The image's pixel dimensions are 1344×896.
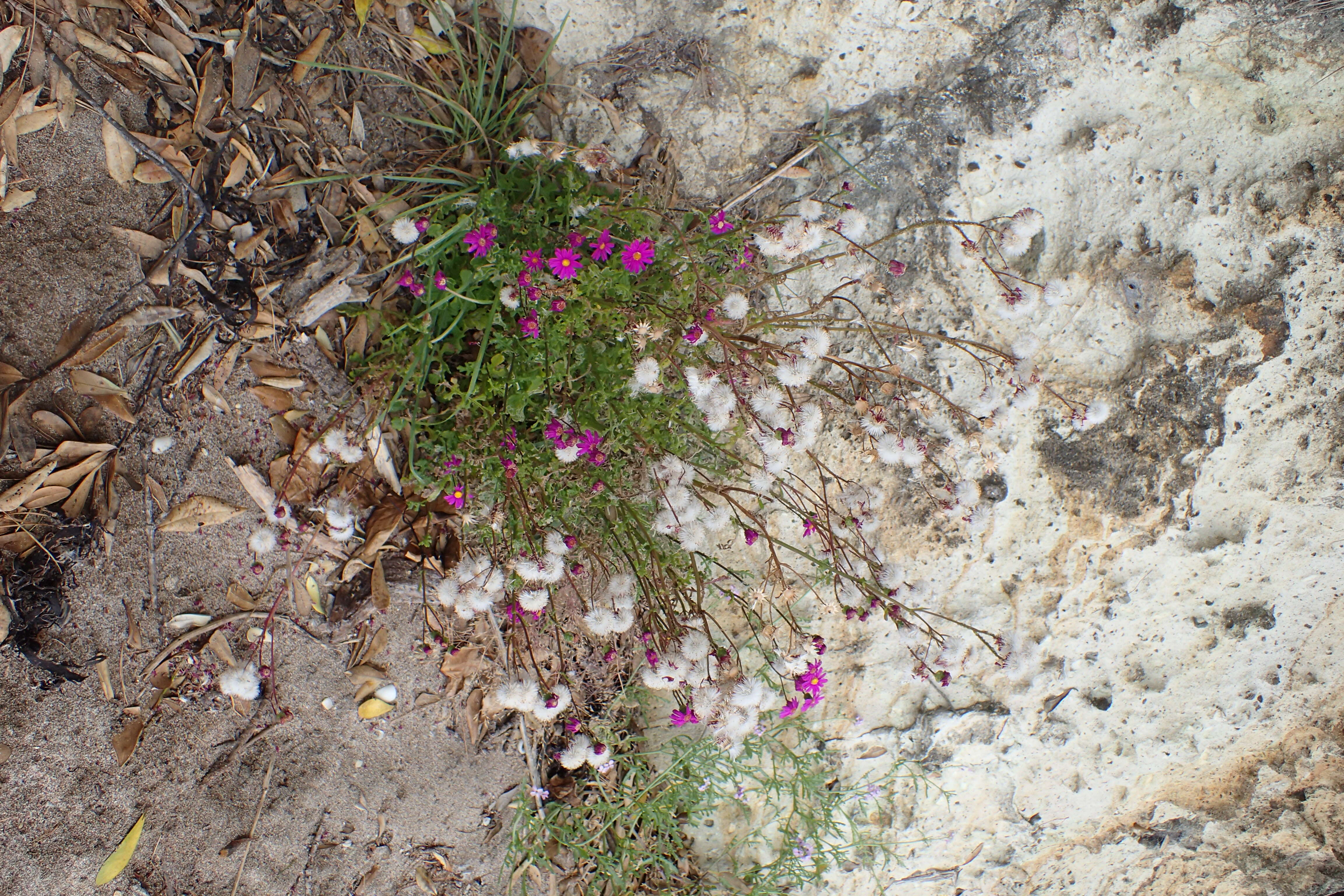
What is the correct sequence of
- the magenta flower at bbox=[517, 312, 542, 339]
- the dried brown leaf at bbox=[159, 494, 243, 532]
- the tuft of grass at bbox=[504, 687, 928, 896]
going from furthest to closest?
the tuft of grass at bbox=[504, 687, 928, 896], the dried brown leaf at bbox=[159, 494, 243, 532], the magenta flower at bbox=[517, 312, 542, 339]

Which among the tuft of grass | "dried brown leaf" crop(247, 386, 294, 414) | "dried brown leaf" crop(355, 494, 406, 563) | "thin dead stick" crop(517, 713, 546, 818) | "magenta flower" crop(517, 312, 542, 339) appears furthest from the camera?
"thin dead stick" crop(517, 713, 546, 818)

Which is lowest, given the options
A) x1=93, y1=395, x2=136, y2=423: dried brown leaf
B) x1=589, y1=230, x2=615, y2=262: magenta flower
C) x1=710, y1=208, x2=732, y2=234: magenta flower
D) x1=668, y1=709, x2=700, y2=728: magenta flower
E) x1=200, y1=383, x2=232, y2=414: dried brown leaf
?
x1=93, y1=395, x2=136, y2=423: dried brown leaf

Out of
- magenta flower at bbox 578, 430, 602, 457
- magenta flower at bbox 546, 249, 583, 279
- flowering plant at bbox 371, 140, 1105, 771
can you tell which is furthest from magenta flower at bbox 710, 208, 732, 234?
magenta flower at bbox 578, 430, 602, 457

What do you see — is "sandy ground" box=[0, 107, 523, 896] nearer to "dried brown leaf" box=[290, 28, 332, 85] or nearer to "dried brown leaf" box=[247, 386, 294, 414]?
"dried brown leaf" box=[247, 386, 294, 414]

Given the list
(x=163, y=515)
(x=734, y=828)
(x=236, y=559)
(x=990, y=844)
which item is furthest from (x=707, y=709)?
(x=163, y=515)

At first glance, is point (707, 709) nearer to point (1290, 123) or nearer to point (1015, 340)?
point (1015, 340)

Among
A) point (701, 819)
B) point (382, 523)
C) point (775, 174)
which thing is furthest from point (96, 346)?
point (701, 819)

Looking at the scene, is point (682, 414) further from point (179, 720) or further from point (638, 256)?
point (179, 720)
